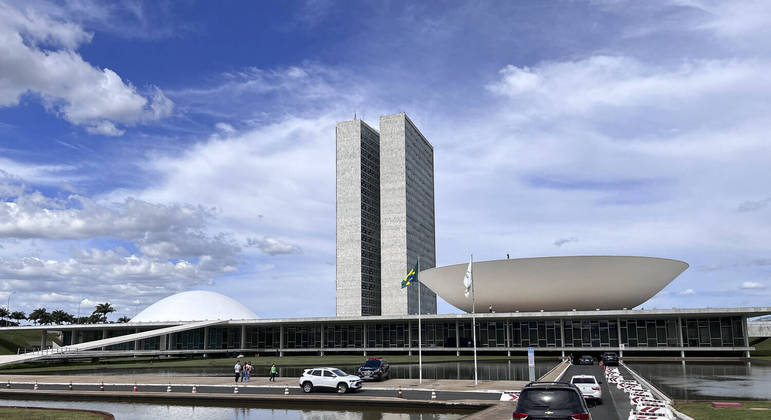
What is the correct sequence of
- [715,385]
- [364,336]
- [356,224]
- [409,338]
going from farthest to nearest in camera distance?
[356,224] < [364,336] < [409,338] < [715,385]

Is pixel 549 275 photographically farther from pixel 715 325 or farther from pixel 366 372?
pixel 366 372

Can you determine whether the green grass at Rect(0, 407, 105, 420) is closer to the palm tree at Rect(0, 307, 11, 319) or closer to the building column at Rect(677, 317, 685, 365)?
the building column at Rect(677, 317, 685, 365)

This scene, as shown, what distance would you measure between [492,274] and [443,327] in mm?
12761

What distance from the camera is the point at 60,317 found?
482ft

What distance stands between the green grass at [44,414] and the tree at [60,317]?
136 meters

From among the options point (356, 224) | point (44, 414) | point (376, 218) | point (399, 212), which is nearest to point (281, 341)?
point (356, 224)

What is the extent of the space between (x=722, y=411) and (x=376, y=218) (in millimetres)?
124252

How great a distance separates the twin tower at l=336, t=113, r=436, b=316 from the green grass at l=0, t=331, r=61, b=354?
60119mm

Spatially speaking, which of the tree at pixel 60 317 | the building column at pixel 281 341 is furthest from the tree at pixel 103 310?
the building column at pixel 281 341

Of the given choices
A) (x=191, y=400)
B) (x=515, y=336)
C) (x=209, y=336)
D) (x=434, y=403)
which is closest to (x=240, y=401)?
(x=191, y=400)

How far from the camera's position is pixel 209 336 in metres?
93.9

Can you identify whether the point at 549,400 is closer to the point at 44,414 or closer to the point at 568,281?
the point at 44,414

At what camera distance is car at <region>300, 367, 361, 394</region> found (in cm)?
3161

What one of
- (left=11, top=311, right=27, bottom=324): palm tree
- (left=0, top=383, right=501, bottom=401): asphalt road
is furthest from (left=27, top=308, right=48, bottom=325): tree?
(left=0, top=383, right=501, bottom=401): asphalt road
